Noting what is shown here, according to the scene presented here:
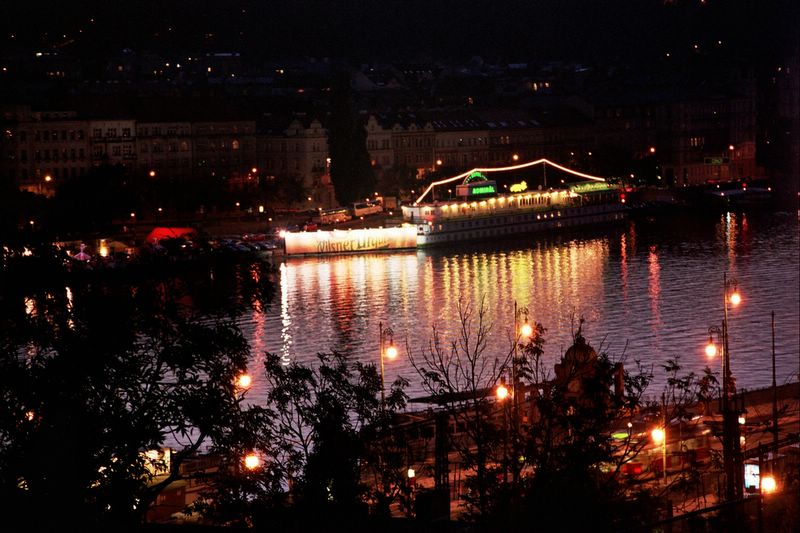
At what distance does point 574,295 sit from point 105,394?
10.5 meters

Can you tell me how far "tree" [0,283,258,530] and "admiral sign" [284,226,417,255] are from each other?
565 inches

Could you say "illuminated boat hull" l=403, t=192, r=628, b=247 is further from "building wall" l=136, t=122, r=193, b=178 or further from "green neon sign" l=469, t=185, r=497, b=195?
"building wall" l=136, t=122, r=193, b=178

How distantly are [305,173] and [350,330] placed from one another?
1142 centimetres

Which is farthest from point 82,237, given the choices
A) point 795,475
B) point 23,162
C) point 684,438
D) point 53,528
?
point 53,528

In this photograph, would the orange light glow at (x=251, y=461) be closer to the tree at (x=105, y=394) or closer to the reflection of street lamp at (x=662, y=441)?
the tree at (x=105, y=394)

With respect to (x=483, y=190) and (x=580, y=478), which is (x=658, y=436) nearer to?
(x=580, y=478)

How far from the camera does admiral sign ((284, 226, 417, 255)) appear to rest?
19.4 m

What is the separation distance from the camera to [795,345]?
11.7m

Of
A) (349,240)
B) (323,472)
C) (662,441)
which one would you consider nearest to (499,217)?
(349,240)

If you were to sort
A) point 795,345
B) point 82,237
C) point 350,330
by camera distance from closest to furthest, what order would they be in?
1. point 795,345
2. point 350,330
3. point 82,237

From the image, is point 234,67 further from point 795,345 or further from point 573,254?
point 795,345

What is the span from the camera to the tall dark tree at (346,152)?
21641mm

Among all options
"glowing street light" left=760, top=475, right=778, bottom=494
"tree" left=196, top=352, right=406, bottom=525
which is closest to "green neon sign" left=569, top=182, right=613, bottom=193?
"glowing street light" left=760, top=475, right=778, bottom=494

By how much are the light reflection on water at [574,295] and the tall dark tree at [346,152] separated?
1.98m
